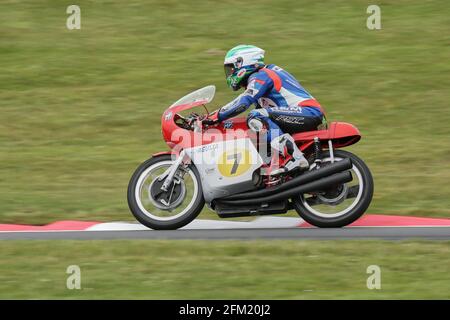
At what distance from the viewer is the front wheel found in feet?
34.8

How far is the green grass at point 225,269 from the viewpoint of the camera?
27.4ft

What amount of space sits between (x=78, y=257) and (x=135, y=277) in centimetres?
101

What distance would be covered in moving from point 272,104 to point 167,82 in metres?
7.46

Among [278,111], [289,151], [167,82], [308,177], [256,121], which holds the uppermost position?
[167,82]

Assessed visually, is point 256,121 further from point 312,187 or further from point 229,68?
point 312,187

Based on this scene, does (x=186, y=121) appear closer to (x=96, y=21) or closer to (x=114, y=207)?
(x=114, y=207)

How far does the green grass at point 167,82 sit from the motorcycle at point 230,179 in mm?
1319

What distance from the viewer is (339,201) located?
1072 cm

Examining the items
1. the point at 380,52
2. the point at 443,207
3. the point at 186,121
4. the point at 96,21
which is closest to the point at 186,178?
the point at 186,121

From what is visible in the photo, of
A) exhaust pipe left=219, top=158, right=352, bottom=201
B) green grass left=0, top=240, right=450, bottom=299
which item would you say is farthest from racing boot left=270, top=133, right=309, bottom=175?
green grass left=0, top=240, right=450, bottom=299

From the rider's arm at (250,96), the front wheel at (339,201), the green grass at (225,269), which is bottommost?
the green grass at (225,269)

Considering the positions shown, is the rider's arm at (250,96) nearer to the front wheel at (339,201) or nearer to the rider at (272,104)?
the rider at (272,104)

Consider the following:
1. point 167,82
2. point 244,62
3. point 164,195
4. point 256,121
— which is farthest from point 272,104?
point 167,82

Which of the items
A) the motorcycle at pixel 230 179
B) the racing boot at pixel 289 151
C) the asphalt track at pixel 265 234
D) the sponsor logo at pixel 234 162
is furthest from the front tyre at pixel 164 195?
the racing boot at pixel 289 151
